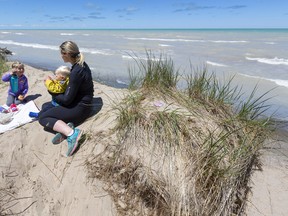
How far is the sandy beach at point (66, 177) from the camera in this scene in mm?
3112

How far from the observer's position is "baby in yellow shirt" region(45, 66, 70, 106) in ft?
13.5

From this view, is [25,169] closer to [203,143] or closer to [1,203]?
[1,203]

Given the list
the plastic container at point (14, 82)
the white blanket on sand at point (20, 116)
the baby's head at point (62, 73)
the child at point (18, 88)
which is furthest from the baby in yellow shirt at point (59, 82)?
the plastic container at point (14, 82)

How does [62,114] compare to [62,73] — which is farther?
[62,73]

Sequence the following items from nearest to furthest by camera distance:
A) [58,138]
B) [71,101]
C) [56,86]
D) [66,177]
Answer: [66,177] < [58,138] < [71,101] < [56,86]

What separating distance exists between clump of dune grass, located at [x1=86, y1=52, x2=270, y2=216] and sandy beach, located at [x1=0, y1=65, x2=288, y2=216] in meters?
0.14

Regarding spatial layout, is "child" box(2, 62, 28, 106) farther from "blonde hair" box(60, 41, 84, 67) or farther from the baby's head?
"blonde hair" box(60, 41, 84, 67)

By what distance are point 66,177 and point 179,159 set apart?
1376 millimetres

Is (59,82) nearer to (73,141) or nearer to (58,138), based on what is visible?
(58,138)

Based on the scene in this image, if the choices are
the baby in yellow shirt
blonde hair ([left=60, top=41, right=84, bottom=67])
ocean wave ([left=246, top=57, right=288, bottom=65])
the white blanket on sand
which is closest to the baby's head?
the baby in yellow shirt

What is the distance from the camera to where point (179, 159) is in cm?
306

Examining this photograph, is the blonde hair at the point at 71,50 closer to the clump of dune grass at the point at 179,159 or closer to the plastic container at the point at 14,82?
the clump of dune grass at the point at 179,159

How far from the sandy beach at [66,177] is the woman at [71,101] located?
0.17 m

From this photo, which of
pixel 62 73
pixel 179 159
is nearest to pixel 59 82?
pixel 62 73
